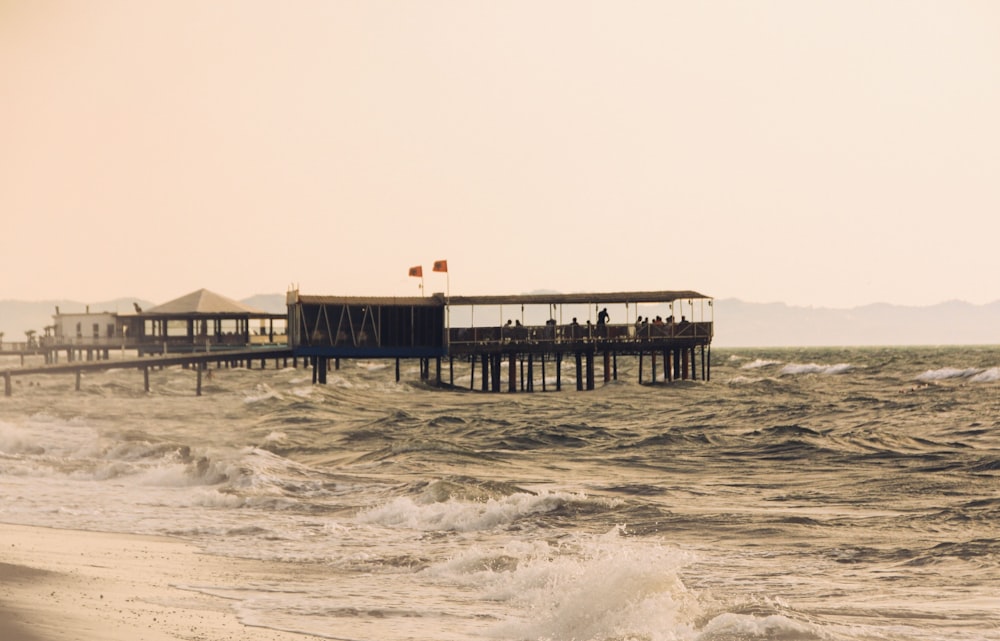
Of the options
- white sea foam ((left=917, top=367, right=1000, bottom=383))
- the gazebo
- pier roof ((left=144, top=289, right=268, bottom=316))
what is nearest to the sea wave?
the gazebo

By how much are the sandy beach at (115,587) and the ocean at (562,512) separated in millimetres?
560

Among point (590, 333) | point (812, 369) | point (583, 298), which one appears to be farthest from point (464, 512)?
point (812, 369)

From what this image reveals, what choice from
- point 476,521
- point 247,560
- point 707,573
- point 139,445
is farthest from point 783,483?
point 139,445

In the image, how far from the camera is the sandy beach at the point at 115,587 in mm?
13742

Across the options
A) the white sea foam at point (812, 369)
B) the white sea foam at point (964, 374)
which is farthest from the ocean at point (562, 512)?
the white sea foam at point (812, 369)

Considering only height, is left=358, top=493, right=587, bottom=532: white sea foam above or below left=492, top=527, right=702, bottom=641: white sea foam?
below

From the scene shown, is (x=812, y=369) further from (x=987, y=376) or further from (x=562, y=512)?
(x=562, y=512)

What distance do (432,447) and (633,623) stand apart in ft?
74.9

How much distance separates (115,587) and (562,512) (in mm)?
9644

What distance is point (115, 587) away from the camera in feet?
54.2

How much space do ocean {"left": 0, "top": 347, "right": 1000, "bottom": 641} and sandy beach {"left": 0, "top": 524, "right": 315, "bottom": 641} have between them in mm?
560

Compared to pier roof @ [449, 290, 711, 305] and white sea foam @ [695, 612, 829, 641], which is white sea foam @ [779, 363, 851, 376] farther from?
white sea foam @ [695, 612, 829, 641]

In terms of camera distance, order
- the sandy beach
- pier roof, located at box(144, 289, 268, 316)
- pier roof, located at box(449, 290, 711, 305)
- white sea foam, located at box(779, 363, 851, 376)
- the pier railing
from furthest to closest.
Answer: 1. white sea foam, located at box(779, 363, 851, 376)
2. pier roof, located at box(144, 289, 268, 316)
3. the pier railing
4. pier roof, located at box(449, 290, 711, 305)
5. the sandy beach

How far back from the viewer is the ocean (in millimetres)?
14969
